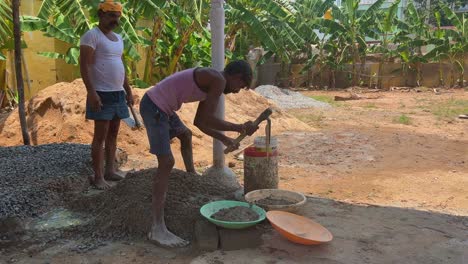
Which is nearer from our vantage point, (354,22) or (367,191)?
(367,191)

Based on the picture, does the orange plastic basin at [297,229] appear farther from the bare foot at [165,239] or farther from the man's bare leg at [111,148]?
the man's bare leg at [111,148]

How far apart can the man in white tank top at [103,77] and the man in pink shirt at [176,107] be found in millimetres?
779

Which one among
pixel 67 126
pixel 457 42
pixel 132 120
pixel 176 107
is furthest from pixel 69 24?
pixel 457 42

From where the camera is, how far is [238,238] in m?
3.19

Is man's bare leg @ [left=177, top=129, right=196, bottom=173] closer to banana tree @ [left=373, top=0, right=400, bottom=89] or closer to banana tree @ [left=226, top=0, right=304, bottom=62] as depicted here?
banana tree @ [left=226, top=0, right=304, bottom=62]

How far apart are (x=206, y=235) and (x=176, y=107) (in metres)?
0.99

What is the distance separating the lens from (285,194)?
378cm

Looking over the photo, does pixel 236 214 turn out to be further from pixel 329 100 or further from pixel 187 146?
pixel 329 100

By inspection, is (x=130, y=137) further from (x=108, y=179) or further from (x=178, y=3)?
(x=178, y=3)

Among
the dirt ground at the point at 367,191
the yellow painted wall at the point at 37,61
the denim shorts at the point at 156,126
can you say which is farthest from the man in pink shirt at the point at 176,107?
the yellow painted wall at the point at 37,61

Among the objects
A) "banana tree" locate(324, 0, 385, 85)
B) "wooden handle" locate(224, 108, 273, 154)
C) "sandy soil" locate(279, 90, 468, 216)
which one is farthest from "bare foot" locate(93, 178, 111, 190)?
"banana tree" locate(324, 0, 385, 85)

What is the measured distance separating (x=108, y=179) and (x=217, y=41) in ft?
5.98

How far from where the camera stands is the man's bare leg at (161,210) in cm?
320

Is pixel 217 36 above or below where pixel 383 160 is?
above
